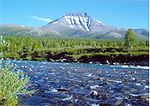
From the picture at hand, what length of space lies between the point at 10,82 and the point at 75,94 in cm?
539

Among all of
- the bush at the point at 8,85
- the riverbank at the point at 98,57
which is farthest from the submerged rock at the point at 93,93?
the riverbank at the point at 98,57

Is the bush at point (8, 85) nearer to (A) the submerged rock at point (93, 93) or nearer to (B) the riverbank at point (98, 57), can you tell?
(A) the submerged rock at point (93, 93)

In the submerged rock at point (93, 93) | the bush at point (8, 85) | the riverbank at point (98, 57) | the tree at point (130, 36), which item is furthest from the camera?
the riverbank at point (98, 57)

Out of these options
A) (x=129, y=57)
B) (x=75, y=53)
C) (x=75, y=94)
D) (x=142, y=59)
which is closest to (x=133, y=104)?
(x=75, y=94)

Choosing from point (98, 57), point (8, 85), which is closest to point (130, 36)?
point (98, 57)

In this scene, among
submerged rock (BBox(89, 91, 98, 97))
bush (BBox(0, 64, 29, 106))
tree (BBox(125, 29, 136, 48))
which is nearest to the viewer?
bush (BBox(0, 64, 29, 106))

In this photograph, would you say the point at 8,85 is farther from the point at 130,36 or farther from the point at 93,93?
the point at 130,36

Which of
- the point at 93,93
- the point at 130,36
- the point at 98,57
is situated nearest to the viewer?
the point at 93,93

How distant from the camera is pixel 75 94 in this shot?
1194 cm

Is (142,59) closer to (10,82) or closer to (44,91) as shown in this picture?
(44,91)

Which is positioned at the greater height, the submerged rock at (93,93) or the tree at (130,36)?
the tree at (130,36)

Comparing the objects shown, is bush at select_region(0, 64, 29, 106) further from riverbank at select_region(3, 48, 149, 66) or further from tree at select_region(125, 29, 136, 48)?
riverbank at select_region(3, 48, 149, 66)

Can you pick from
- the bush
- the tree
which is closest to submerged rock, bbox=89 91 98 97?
the bush

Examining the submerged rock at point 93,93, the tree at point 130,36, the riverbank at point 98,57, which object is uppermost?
the tree at point 130,36
